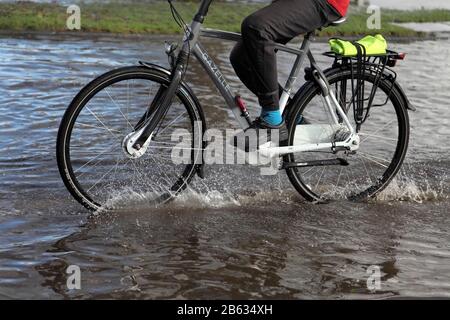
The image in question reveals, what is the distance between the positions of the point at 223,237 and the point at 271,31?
1.40 m

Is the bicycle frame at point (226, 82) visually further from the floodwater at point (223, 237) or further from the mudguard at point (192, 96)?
the floodwater at point (223, 237)

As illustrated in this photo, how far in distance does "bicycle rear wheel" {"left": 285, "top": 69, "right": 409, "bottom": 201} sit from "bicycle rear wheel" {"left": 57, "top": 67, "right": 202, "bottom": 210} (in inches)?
31.3

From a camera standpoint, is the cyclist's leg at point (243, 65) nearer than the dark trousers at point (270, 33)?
No

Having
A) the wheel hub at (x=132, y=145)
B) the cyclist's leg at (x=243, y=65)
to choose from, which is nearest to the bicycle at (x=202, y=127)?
the wheel hub at (x=132, y=145)

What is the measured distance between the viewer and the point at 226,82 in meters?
4.93

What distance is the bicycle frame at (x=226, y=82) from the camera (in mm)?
4594

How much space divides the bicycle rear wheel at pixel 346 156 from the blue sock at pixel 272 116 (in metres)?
0.19

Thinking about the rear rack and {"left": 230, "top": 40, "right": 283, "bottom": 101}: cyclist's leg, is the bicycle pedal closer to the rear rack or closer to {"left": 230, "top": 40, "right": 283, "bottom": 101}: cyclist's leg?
the rear rack

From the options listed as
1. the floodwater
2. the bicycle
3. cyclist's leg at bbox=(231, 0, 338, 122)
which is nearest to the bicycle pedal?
the bicycle

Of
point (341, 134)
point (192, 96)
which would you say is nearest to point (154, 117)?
point (192, 96)

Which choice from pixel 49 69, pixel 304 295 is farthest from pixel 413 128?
pixel 49 69

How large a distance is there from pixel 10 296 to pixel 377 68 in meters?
3.11

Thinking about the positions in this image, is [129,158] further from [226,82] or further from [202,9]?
[202,9]

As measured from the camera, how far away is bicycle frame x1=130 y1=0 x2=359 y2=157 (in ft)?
15.1
